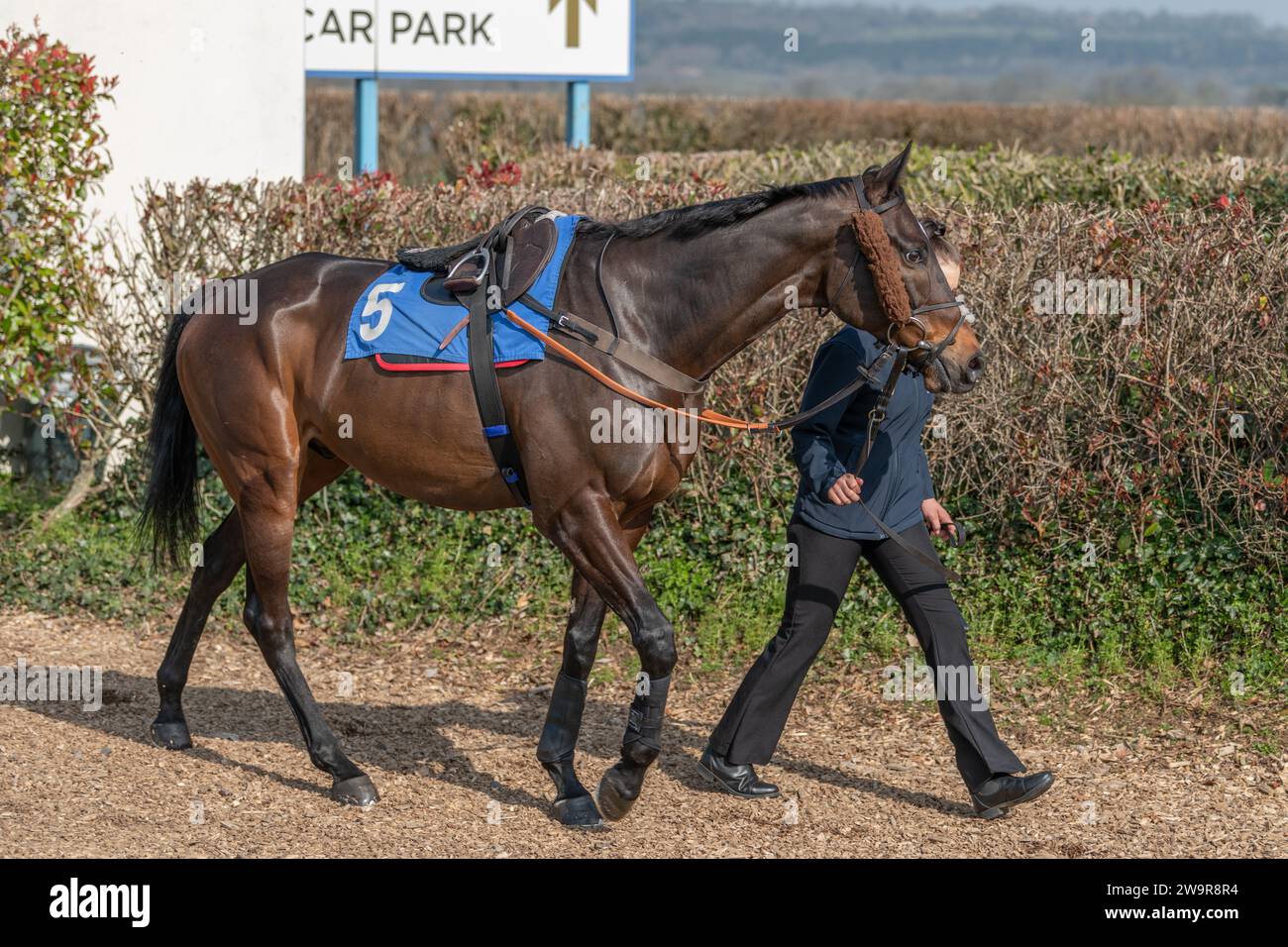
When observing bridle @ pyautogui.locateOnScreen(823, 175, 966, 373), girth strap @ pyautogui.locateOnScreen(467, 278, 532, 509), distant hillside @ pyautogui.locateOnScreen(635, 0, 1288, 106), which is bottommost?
girth strap @ pyautogui.locateOnScreen(467, 278, 532, 509)

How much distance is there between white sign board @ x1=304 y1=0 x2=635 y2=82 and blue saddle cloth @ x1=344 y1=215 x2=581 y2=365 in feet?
20.8

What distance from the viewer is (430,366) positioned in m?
5.02

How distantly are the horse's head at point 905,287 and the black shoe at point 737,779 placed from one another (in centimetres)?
162

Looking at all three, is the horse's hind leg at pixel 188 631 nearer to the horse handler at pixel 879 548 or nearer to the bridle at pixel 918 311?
the horse handler at pixel 879 548

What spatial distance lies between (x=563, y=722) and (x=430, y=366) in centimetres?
131

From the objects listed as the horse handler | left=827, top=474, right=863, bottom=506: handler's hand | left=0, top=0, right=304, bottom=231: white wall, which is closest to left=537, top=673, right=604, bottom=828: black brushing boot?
the horse handler

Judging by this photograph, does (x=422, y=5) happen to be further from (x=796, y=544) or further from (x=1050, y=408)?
(x=796, y=544)

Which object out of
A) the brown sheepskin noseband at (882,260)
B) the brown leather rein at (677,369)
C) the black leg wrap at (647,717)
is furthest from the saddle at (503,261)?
the black leg wrap at (647,717)

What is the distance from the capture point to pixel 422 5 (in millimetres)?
11219

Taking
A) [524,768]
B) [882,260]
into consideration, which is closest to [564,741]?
[524,768]

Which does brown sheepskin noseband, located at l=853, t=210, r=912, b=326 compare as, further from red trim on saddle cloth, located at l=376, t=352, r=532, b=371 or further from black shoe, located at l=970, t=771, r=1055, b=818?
black shoe, located at l=970, t=771, r=1055, b=818

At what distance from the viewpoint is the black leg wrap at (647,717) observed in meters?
4.91

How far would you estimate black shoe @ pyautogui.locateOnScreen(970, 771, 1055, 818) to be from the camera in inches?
202

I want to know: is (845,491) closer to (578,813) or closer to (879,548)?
(879,548)
